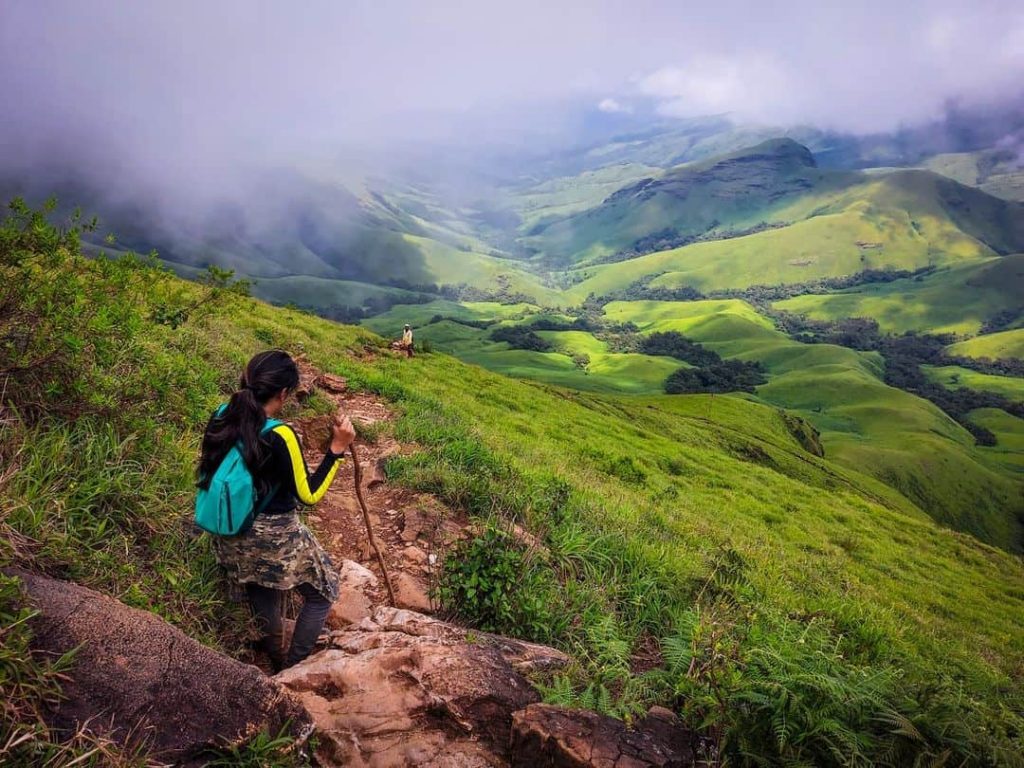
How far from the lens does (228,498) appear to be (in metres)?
4.35

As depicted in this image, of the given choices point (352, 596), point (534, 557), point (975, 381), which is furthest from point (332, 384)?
point (975, 381)

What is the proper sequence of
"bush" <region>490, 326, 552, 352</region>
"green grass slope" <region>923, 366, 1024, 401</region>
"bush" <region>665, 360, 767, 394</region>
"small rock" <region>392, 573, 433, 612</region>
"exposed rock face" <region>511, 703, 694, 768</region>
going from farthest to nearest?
1. "green grass slope" <region>923, 366, 1024, 401</region>
2. "bush" <region>490, 326, 552, 352</region>
3. "bush" <region>665, 360, 767, 394</region>
4. "small rock" <region>392, 573, 433, 612</region>
5. "exposed rock face" <region>511, 703, 694, 768</region>

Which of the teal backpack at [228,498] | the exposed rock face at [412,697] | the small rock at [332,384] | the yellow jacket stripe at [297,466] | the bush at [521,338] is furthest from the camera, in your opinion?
the bush at [521,338]

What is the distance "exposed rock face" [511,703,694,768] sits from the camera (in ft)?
12.5

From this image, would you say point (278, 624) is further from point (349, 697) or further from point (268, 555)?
point (349, 697)

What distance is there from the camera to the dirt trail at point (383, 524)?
266 inches

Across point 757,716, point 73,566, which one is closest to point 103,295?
point 73,566

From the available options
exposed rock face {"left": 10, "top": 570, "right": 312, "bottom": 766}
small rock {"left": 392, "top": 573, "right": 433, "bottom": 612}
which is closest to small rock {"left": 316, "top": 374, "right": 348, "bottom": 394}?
small rock {"left": 392, "top": 573, "right": 433, "bottom": 612}

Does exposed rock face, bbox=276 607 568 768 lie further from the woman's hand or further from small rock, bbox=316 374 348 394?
small rock, bbox=316 374 348 394

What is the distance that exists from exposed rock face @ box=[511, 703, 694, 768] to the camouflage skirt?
2.17m

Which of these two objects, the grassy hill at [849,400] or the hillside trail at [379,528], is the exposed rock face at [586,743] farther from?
the grassy hill at [849,400]

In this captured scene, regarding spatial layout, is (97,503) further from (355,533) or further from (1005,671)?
(1005,671)

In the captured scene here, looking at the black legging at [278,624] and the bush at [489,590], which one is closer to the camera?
the black legging at [278,624]

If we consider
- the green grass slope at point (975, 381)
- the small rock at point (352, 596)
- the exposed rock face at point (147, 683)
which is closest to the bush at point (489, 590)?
the small rock at point (352, 596)
